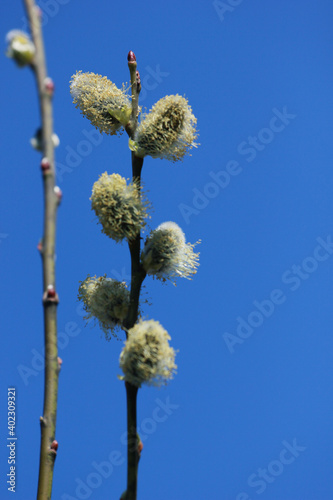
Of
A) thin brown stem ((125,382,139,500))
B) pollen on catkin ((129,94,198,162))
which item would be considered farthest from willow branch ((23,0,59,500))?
pollen on catkin ((129,94,198,162))

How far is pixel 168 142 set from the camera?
172 centimetres

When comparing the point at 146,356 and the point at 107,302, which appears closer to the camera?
the point at 146,356

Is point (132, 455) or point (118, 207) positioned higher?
point (118, 207)

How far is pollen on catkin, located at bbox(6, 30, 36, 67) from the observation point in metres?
1.10

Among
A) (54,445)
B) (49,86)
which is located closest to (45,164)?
(49,86)

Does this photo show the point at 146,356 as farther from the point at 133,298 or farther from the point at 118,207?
the point at 118,207

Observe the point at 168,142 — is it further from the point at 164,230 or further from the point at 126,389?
the point at 126,389

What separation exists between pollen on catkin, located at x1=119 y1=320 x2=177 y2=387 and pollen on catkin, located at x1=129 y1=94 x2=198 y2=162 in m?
0.52

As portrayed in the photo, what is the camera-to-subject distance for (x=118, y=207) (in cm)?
160

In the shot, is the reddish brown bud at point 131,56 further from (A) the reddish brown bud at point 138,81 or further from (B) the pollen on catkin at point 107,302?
(B) the pollen on catkin at point 107,302

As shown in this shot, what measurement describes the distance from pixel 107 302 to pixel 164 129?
50 cm

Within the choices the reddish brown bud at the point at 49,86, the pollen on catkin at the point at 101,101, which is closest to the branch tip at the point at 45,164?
the reddish brown bud at the point at 49,86

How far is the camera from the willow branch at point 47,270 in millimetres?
1095

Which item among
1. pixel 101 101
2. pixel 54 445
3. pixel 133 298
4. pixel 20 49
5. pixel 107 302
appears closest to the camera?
pixel 20 49
